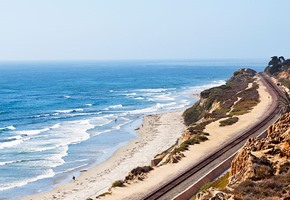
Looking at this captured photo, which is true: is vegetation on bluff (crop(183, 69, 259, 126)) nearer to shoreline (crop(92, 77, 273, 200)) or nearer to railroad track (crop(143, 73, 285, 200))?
shoreline (crop(92, 77, 273, 200))

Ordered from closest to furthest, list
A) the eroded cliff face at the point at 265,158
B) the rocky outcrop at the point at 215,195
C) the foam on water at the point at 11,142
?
the rocky outcrop at the point at 215,195
the eroded cliff face at the point at 265,158
the foam on water at the point at 11,142

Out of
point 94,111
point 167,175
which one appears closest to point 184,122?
point 94,111

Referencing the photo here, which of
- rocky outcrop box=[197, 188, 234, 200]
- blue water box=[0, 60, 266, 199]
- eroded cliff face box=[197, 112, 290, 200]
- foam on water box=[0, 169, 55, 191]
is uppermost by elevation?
eroded cliff face box=[197, 112, 290, 200]

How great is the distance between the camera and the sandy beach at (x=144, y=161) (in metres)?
32.8

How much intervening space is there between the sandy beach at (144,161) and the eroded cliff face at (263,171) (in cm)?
891

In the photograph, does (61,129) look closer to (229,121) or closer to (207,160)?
(229,121)

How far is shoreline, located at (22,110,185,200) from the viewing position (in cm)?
4025

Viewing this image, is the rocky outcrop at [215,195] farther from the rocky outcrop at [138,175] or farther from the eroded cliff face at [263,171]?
the rocky outcrop at [138,175]

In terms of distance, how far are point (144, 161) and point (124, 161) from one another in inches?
97.4

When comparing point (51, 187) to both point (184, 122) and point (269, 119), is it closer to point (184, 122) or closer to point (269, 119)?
point (269, 119)

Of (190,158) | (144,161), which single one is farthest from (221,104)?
(190,158)

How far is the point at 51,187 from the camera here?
4269 centimetres

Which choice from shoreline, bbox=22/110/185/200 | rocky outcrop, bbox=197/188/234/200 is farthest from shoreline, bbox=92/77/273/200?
rocky outcrop, bbox=197/188/234/200

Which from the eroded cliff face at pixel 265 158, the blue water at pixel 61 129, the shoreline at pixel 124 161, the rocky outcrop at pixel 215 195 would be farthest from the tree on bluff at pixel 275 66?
the rocky outcrop at pixel 215 195
